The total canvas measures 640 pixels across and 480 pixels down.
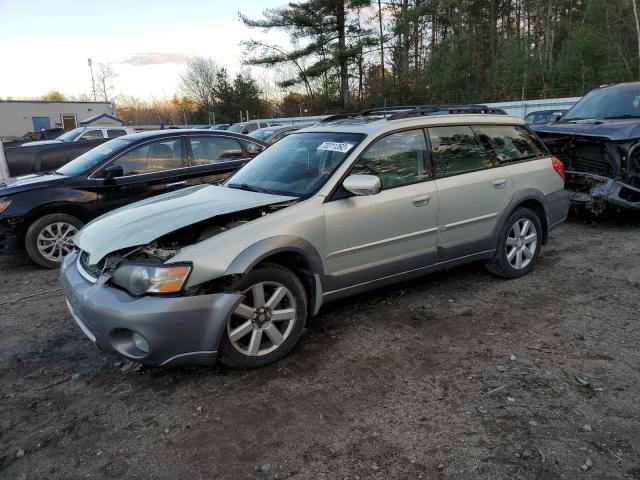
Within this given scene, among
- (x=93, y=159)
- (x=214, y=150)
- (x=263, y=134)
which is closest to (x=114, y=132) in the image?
(x=263, y=134)

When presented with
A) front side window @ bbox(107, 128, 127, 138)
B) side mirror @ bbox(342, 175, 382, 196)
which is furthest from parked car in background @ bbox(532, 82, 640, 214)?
front side window @ bbox(107, 128, 127, 138)

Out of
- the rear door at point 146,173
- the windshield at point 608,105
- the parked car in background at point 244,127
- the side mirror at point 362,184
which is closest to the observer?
the side mirror at point 362,184

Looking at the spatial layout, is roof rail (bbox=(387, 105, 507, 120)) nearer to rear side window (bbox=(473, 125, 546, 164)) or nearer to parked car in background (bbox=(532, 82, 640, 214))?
rear side window (bbox=(473, 125, 546, 164))

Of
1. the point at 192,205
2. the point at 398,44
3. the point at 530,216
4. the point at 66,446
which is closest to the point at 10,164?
the point at 192,205

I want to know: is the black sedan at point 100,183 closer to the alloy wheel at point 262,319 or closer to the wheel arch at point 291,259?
the wheel arch at point 291,259

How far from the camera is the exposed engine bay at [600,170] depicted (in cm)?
655

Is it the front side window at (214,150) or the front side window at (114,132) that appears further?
the front side window at (114,132)

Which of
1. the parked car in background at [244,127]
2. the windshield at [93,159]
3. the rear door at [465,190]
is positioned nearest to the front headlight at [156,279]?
the rear door at [465,190]

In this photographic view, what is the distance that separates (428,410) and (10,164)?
996 centimetres

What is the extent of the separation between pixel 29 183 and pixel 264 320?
176 inches

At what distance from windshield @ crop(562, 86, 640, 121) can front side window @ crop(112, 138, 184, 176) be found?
6114 mm

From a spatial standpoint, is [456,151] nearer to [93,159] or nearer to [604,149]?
[604,149]

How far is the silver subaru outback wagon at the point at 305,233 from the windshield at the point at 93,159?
8.97ft

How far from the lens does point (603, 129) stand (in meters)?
6.72
